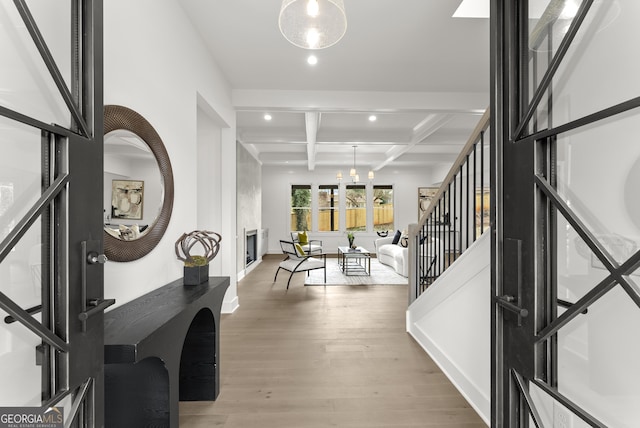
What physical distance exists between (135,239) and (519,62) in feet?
6.79

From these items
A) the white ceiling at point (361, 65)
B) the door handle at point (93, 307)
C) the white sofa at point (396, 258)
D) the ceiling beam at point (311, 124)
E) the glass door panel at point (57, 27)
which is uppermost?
the white ceiling at point (361, 65)

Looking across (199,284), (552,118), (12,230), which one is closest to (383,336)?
(199,284)

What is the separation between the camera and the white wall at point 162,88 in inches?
65.0

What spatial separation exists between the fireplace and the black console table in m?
4.82

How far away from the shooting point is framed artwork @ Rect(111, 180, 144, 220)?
5.65 ft

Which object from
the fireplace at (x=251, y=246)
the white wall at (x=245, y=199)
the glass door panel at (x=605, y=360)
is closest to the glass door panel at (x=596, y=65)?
the glass door panel at (x=605, y=360)

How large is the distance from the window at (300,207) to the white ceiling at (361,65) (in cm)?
420

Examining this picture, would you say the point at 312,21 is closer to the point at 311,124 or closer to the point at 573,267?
the point at 573,267

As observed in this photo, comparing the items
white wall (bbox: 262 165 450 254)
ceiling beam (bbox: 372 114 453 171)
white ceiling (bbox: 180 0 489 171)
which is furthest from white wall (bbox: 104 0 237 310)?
white wall (bbox: 262 165 450 254)

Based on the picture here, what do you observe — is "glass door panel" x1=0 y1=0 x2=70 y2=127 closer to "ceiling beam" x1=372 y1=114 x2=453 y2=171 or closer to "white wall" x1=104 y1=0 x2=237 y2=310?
"white wall" x1=104 y1=0 x2=237 y2=310

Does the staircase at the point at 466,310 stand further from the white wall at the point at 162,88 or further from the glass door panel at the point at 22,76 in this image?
the white wall at the point at 162,88

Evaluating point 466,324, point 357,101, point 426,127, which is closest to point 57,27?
point 466,324

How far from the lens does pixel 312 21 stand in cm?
150

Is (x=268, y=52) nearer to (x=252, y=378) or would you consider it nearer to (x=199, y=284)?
(x=199, y=284)
